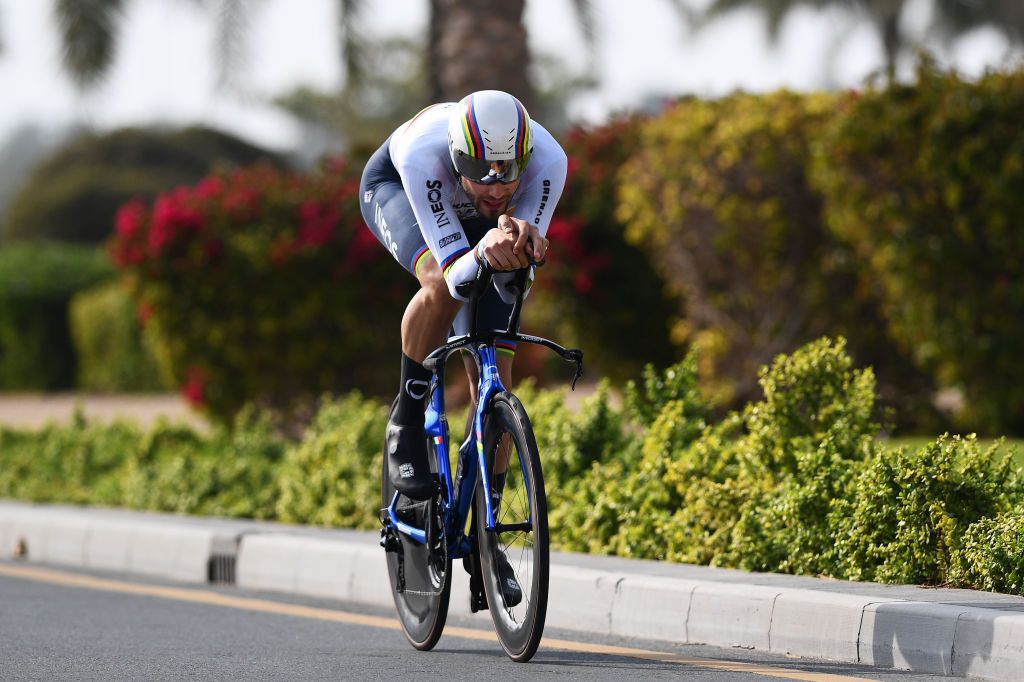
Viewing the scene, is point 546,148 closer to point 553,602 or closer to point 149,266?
point 553,602

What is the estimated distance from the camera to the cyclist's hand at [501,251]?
5.38m

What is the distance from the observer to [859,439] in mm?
7281

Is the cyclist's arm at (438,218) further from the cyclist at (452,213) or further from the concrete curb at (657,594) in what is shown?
the concrete curb at (657,594)

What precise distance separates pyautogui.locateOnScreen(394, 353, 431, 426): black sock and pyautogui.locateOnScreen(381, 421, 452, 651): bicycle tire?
0.37 feet

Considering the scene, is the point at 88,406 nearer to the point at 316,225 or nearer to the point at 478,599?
the point at 316,225

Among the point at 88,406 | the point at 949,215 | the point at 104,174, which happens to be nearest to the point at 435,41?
the point at 949,215

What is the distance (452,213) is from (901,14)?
1349 inches

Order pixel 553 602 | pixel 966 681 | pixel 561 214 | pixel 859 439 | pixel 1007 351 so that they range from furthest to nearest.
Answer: pixel 561 214 → pixel 1007 351 → pixel 859 439 → pixel 553 602 → pixel 966 681

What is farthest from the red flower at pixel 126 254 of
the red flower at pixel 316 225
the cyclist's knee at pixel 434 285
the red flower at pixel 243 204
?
the cyclist's knee at pixel 434 285

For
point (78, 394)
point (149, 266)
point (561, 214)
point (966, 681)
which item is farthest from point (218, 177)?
point (78, 394)

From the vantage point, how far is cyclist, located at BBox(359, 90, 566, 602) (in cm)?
552

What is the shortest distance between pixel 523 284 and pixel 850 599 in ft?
4.97

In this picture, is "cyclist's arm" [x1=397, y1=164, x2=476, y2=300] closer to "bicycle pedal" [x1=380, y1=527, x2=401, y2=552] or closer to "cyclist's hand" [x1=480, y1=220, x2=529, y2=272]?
"cyclist's hand" [x1=480, y1=220, x2=529, y2=272]

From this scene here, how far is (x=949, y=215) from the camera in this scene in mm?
11758
